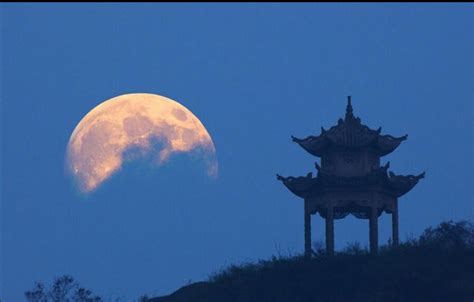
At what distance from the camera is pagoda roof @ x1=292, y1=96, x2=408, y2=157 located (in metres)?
60.0

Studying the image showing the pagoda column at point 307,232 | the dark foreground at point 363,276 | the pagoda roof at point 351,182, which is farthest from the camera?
the pagoda column at point 307,232

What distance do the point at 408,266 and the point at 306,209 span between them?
672 centimetres

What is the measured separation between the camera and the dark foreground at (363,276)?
181 feet

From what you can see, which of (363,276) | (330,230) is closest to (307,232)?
(330,230)

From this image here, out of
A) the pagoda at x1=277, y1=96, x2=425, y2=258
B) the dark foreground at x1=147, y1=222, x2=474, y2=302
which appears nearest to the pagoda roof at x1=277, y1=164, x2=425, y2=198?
the pagoda at x1=277, y1=96, x2=425, y2=258

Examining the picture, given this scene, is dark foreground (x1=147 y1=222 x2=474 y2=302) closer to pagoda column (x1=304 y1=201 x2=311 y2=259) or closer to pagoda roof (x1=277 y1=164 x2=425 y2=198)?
pagoda column (x1=304 y1=201 x2=311 y2=259)

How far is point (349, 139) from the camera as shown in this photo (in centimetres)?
6016

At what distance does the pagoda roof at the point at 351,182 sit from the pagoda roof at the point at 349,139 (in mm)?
1188

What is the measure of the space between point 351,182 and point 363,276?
15.0 feet

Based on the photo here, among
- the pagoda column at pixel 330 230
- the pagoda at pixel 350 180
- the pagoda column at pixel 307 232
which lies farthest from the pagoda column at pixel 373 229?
the pagoda column at pixel 307 232

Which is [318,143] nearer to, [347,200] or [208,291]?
[347,200]

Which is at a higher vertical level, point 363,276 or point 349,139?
point 349,139

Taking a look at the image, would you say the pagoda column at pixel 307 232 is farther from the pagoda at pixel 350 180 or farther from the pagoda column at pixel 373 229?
the pagoda column at pixel 373 229

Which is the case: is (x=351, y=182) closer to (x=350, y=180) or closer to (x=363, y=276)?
(x=350, y=180)
